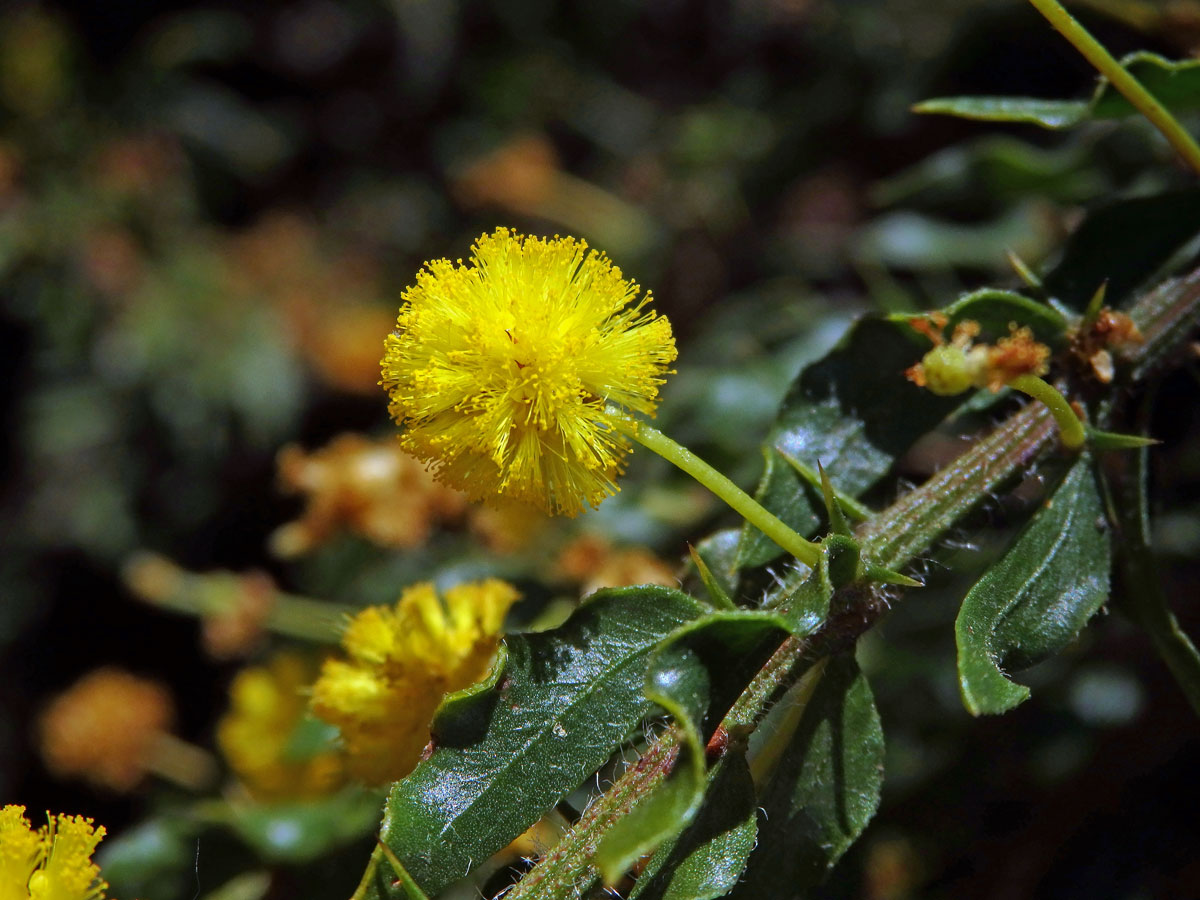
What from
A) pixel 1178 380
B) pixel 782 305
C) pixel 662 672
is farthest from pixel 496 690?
pixel 782 305

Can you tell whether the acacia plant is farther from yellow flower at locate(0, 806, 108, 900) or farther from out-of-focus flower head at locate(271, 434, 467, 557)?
out-of-focus flower head at locate(271, 434, 467, 557)

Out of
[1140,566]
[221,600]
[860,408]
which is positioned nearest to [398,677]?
[860,408]

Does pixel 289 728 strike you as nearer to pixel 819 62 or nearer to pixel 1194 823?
pixel 1194 823

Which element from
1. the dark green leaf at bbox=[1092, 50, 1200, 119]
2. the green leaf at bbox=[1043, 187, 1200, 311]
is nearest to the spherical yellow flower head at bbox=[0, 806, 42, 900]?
the green leaf at bbox=[1043, 187, 1200, 311]

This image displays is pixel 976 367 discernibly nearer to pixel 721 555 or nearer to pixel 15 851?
pixel 721 555

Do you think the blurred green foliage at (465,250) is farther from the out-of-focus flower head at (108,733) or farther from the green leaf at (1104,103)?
the green leaf at (1104,103)

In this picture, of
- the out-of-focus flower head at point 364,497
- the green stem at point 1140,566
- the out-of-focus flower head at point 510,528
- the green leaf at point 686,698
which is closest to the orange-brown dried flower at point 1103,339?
the green stem at point 1140,566
